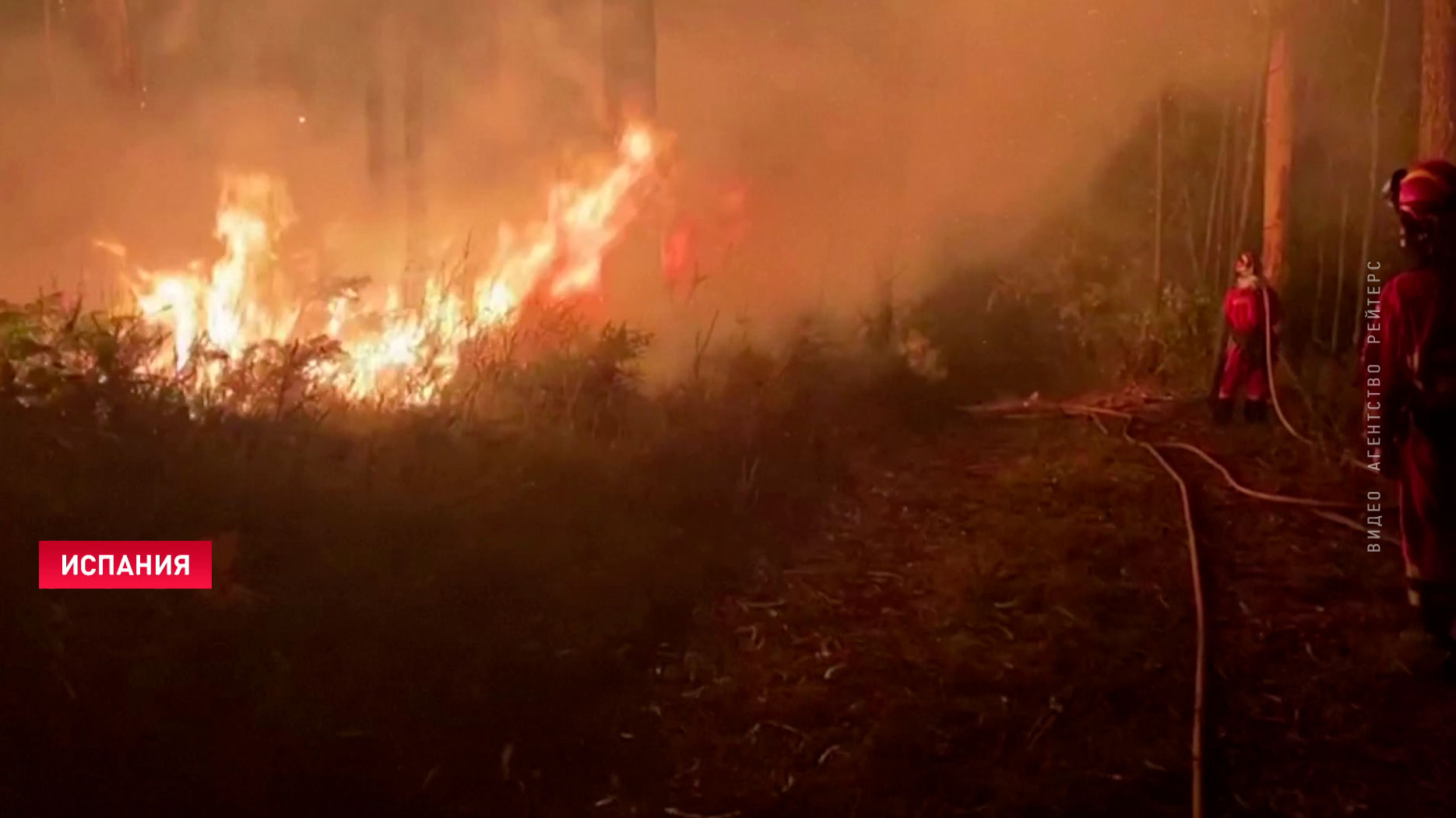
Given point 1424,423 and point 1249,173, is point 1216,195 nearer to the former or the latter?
point 1249,173

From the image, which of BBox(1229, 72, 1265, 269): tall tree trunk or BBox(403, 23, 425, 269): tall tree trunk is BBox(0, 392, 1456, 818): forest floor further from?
BBox(403, 23, 425, 269): tall tree trunk

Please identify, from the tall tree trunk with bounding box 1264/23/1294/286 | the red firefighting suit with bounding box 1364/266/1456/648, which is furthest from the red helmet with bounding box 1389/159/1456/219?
the tall tree trunk with bounding box 1264/23/1294/286

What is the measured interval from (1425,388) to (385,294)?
526 cm

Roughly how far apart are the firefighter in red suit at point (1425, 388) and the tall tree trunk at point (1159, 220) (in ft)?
12.6

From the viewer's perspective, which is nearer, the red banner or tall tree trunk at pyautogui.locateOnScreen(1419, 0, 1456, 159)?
the red banner

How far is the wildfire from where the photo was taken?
5.54m

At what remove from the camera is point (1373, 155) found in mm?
6492

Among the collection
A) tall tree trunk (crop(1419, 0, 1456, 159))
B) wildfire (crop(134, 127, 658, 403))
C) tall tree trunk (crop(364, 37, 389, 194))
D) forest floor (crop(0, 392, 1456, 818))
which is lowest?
forest floor (crop(0, 392, 1456, 818))

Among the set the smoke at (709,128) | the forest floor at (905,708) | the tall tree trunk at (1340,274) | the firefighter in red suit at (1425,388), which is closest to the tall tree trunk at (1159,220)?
the smoke at (709,128)

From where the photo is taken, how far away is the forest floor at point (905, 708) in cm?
306

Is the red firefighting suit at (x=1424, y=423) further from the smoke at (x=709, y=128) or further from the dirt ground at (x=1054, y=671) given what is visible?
the smoke at (x=709, y=128)

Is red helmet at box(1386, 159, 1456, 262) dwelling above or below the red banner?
above

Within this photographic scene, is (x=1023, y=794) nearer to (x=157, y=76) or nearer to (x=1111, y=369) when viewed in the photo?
(x=1111, y=369)

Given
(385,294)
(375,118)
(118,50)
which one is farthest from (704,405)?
(118,50)
